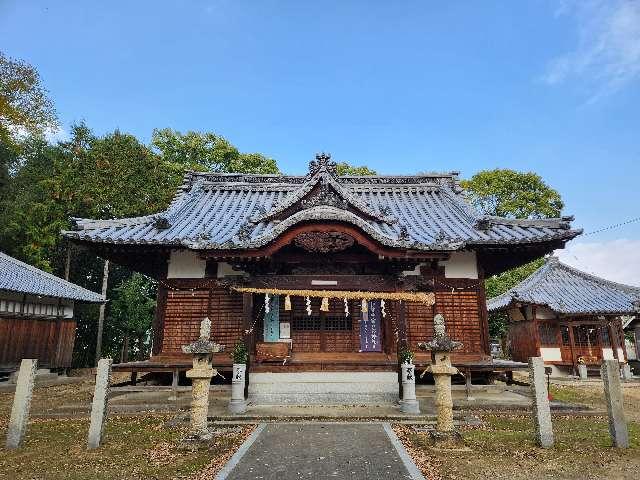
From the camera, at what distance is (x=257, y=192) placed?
71.1 ft

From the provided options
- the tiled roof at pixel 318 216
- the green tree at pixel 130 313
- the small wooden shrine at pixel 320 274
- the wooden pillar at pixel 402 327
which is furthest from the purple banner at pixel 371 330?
the green tree at pixel 130 313

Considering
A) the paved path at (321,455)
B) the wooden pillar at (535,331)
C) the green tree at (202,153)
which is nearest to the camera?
the paved path at (321,455)

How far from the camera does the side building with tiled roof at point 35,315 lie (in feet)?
76.2

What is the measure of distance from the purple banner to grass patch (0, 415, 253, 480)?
6.12 metres

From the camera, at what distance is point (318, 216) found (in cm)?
1330

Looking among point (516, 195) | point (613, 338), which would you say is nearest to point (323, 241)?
point (613, 338)

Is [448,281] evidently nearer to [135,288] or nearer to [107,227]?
[107,227]

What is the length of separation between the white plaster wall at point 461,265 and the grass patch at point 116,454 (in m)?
9.66

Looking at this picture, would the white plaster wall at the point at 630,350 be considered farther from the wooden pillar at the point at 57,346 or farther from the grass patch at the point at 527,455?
the wooden pillar at the point at 57,346

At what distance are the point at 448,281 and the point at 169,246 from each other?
424 inches

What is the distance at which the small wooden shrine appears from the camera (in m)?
13.7

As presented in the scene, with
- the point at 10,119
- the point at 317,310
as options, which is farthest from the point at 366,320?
the point at 10,119

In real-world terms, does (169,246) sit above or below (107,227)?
below

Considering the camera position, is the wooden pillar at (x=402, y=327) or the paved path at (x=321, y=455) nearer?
the paved path at (x=321, y=455)
